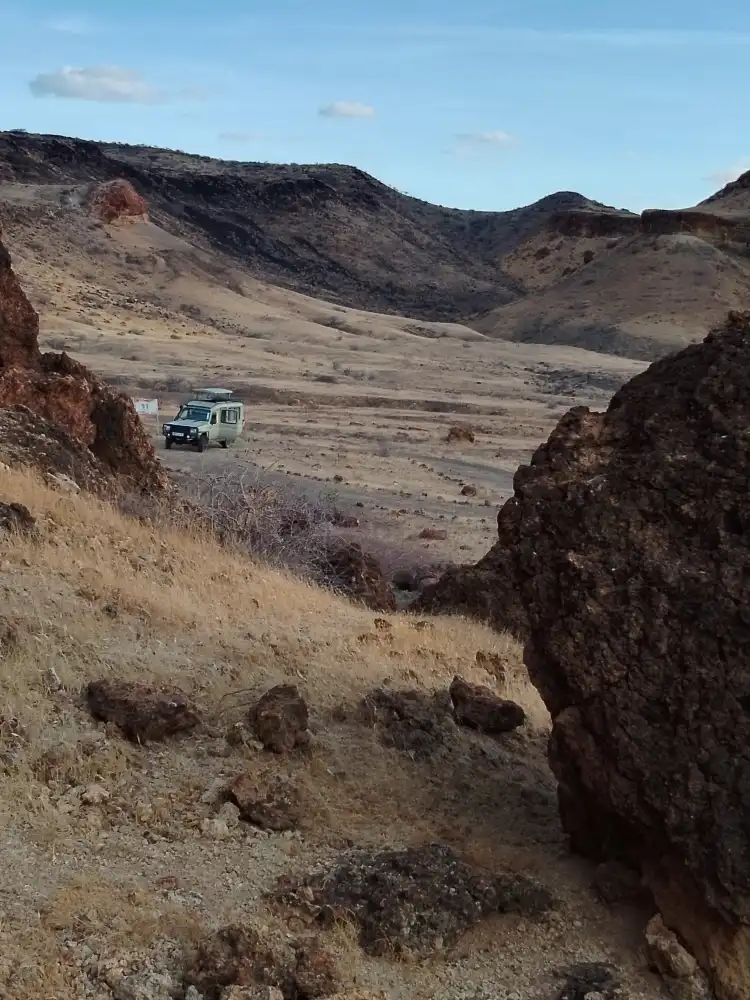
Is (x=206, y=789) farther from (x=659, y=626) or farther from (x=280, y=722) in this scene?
(x=659, y=626)

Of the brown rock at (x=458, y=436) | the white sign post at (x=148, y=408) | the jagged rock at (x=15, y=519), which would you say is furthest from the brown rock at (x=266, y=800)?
the white sign post at (x=148, y=408)

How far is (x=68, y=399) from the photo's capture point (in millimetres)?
11984

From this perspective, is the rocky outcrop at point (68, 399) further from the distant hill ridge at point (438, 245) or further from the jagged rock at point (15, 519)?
the distant hill ridge at point (438, 245)

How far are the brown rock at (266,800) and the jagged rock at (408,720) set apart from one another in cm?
93

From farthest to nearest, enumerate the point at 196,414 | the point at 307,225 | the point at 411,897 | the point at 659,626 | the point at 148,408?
the point at 307,225, the point at 148,408, the point at 196,414, the point at 659,626, the point at 411,897

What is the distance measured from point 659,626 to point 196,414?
22949 millimetres

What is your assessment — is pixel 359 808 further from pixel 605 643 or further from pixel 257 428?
pixel 257 428

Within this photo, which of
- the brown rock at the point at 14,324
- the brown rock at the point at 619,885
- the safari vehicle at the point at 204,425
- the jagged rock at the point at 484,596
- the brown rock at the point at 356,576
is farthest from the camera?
the safari vehicle at the point at 204,425

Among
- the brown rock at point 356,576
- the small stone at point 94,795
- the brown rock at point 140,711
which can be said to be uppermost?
the brown rock at point 140,711

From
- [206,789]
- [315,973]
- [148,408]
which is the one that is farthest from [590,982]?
[148,408]

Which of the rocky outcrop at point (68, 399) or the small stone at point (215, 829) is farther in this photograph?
the rocky outcrop at point (68, 399)

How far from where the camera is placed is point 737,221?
3024 inches

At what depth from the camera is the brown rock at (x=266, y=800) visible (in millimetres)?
4828

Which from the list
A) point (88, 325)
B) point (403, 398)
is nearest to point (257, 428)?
point (403, 398)
